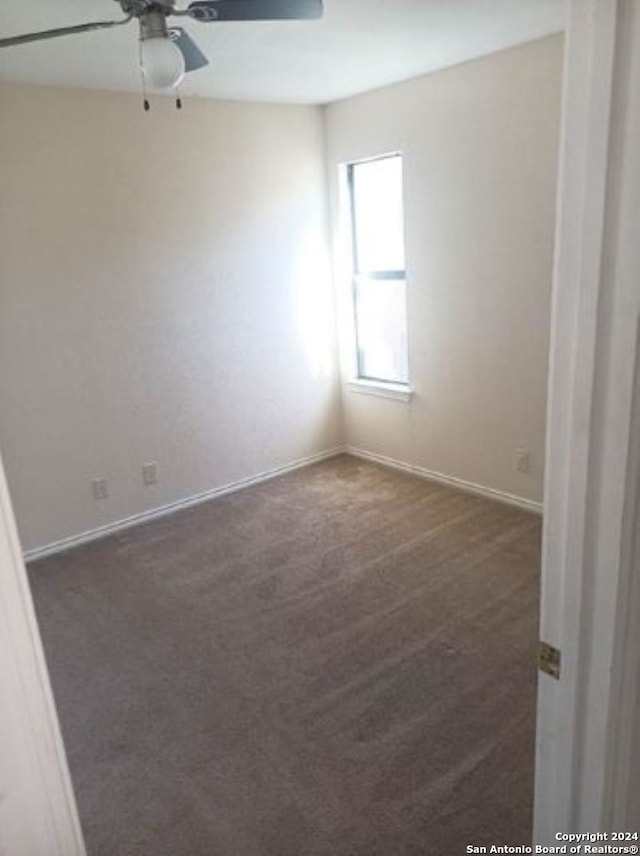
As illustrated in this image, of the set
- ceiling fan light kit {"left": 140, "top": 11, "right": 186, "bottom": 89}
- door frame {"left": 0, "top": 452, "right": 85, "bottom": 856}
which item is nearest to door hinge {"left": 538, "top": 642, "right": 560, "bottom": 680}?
door frame {"left": 0, "top": 452, "right": 85, "bottom": 856}

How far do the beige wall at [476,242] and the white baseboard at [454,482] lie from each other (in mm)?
37

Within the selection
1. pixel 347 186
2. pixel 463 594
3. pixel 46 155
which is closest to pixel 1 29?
pixel 46 155

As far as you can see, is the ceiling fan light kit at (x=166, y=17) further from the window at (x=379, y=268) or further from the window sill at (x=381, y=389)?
the window sill at (x=381, y=389)

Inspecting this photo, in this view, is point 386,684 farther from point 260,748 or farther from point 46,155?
point 46,155

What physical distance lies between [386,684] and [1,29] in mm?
2818

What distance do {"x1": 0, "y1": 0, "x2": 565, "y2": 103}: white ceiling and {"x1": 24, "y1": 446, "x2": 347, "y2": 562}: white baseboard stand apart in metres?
2.36

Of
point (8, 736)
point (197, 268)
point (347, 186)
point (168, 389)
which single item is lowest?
point (168, 389)

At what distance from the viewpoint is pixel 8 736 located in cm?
64

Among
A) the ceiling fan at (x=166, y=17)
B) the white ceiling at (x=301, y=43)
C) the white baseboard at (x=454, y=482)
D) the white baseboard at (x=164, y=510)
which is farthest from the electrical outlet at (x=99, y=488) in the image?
the ceiling fan at (x=166, y=17)

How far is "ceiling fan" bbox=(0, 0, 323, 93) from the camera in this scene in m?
1.76

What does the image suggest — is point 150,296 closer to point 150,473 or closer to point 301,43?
point 150,473

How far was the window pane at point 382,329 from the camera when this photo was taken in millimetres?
4262

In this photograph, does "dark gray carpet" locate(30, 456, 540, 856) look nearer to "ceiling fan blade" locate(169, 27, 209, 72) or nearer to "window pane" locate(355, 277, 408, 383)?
"window pane" locate(355, 277, 408, 383)

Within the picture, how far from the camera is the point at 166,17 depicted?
1813 millimetres
